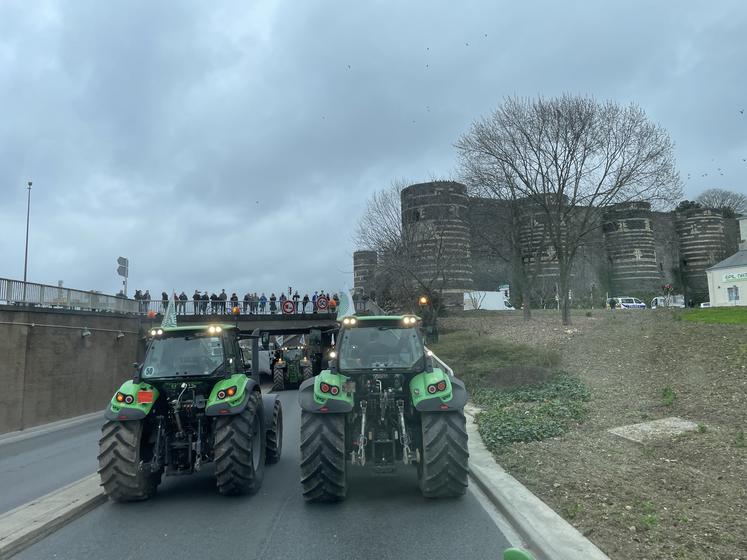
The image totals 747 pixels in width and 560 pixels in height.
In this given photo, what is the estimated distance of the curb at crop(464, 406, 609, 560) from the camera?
17.2ft

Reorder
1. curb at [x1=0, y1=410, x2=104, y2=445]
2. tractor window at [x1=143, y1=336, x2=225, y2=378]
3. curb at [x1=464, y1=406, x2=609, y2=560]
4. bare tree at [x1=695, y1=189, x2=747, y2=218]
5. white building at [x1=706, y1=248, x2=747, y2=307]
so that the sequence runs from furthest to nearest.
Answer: bare tree at [x1=695, y1=189, x2=747, y2=218] < white building at [x1=706, y1=248, x2=747, y2=307] < curb at [x1=0, y1=410, x2=104, y2=445] < tractor window at [x1=143, y1=336, x2=225, y2=378] < curb at [x1=464, y1=406, x2=609, y2=560]

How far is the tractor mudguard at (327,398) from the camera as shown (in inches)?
289

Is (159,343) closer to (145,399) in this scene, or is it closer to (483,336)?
(145,399)

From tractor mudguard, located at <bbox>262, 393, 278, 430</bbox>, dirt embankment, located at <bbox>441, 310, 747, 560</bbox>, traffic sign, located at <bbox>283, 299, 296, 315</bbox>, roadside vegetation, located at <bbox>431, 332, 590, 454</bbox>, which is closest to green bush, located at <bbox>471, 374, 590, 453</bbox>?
roadside vegetation, located at <bbox>431, 332, 590, 454</bbox>

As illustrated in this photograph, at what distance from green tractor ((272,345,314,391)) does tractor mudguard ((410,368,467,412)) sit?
23.1 meters

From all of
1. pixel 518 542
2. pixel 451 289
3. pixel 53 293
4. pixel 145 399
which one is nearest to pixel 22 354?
pixel 53 293

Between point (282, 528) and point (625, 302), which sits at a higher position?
point (625, 302)

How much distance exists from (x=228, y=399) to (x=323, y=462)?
1573mm

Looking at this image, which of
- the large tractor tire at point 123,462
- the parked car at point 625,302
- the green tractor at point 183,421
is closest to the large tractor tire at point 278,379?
the green tractor at point 183,421

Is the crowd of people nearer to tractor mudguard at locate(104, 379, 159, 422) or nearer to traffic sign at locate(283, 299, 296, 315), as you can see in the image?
traffic sign at locate(283, 299, 296, 315)

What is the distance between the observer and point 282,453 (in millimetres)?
11359

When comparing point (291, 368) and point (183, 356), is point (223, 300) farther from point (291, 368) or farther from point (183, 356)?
point (183, 356)

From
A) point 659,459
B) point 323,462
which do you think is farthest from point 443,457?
point 659,459

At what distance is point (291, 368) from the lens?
1209 inches
